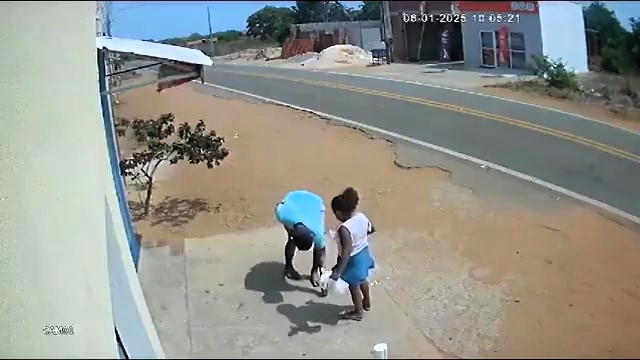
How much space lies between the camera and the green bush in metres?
2.97

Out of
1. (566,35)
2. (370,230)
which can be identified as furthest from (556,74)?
(370,230)

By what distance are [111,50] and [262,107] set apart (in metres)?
0.58

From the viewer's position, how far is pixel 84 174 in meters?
2.40

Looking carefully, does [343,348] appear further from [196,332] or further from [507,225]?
[507,225]

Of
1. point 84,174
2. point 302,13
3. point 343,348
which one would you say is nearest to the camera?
point 343,348

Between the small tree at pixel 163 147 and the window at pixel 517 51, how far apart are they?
121 centimetres

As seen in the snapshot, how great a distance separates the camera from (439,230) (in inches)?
98.8

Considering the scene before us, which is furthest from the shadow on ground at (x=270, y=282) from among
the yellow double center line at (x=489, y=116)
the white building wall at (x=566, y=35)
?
the white building wall at (x=566, y=35)

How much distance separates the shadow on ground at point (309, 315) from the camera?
226cm

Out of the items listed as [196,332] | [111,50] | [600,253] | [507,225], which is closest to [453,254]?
[507,225]

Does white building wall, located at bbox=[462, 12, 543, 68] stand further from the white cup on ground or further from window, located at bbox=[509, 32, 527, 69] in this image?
the white cup on ground

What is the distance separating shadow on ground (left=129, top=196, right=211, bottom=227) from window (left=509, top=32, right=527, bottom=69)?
1358 mm

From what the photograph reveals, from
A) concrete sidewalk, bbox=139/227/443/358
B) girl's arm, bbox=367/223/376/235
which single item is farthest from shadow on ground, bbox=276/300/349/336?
girl's arm, bbox=367/223/376/235

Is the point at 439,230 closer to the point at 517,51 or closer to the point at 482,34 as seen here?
the point at 482,34
